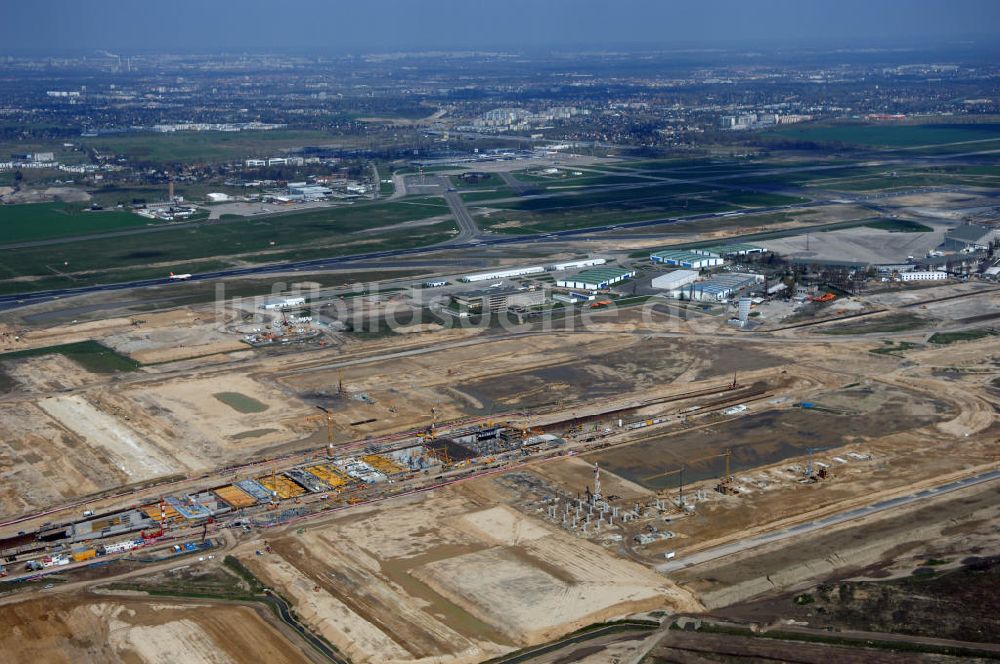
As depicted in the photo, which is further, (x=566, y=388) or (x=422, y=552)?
(x=566, y=388)

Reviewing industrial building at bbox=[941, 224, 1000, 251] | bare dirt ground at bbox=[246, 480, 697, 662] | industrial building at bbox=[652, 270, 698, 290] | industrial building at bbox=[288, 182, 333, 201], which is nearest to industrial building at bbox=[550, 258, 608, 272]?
industrial building at bbox=[652, 270, 698, 290]

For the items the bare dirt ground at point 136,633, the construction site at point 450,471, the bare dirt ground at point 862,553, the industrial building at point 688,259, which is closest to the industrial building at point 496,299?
the construction site at point 450,471

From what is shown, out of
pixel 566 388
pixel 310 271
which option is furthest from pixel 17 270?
pixel 566 388

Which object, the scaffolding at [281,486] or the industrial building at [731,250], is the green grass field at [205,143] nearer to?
the industrial building at [731,250]

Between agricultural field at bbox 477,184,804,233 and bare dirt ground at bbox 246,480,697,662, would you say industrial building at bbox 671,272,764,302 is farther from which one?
bare dirt ground at bbox 246,480,697,662

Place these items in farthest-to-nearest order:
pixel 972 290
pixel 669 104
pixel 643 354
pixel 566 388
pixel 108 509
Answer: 1. pixel 669 104
2. pixel 972 290
3. pixel 643 354
4. pixel 566 388
5. pixel 108 509

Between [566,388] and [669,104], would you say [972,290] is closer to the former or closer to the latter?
[566,388]

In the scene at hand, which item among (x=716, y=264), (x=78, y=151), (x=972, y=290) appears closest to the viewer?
(x=972, y=290)
